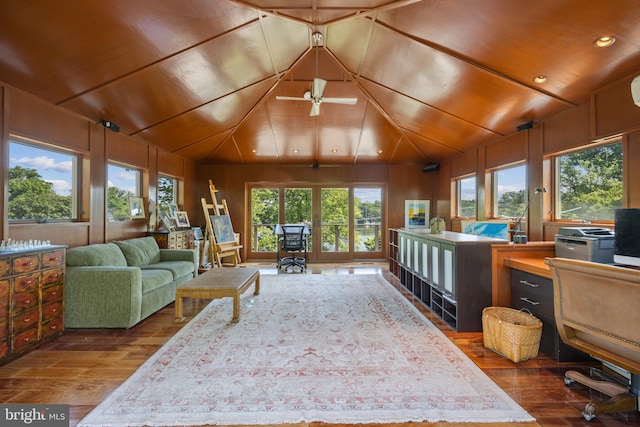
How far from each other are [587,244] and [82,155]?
5877mm

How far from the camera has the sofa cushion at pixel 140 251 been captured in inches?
167

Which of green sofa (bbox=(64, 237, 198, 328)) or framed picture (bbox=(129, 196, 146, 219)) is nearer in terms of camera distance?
green sofa (bbox=(64, 237, 198, 328))

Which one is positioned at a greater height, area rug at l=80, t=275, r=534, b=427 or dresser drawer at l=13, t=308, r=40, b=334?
dresser drawer at l=13, t=308, r=40, b=334

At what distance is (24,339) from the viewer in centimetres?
260

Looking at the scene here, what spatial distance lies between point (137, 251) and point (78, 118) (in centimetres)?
197

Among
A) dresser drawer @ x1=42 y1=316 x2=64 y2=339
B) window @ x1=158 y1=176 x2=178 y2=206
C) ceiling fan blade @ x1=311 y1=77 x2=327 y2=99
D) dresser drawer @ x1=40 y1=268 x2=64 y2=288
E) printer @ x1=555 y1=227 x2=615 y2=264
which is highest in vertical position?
ceiling fan blade @ x1=311 y1=77 x2=327 y2=99

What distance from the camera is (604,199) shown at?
132 inches

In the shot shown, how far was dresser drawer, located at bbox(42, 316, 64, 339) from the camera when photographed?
111 inches

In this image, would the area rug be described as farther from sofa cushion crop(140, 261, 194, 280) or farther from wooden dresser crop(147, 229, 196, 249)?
wooden dresser crop(147, 229, 196, 249)

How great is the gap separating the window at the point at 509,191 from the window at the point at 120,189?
650cm

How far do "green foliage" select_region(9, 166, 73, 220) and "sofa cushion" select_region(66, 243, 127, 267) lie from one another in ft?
1.89

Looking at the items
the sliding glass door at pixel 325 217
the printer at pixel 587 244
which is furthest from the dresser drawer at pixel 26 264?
the sliding glass door at pixel 325 217

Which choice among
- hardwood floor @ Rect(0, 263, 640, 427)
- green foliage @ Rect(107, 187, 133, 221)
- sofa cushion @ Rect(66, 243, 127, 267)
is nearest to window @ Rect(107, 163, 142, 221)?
green foliage @ Rect(107, 187, 133, 221)
